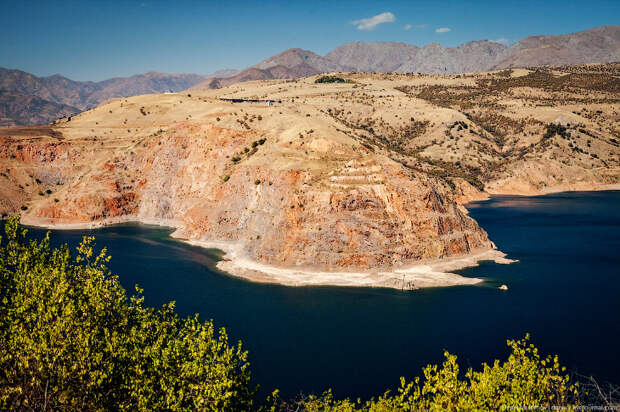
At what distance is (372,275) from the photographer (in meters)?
81.9

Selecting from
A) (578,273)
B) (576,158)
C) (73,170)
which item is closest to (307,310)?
(578,273)

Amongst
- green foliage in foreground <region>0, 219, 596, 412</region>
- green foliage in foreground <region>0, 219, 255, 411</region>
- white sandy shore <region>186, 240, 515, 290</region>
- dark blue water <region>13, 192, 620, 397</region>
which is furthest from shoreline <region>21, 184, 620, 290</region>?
green foliage in foreground <region>0, 219, 255, 411</region>

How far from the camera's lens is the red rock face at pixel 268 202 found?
8706 cm

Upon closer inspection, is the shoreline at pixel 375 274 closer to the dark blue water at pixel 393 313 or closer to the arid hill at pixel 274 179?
the arid hill at pixel 274 179

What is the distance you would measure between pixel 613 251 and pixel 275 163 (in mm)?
80105

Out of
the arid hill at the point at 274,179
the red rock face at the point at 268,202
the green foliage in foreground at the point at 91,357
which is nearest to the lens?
the green foliage in foreground at the point at 91,357

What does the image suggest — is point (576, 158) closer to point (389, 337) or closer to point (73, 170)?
point (389, 337)

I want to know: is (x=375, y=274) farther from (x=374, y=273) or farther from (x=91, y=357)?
(x=91, y=357)

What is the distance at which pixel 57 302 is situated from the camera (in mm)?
26094

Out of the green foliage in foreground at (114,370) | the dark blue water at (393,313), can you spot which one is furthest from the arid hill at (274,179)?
the green foliage in foreground at (114,370)

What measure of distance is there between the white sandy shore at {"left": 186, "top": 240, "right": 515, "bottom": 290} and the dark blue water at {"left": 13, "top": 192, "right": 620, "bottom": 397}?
7.37ft

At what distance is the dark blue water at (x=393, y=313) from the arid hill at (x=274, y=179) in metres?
9.67

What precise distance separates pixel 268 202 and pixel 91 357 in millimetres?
76011

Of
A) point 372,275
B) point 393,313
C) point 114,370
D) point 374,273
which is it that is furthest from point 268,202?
point 114,370
